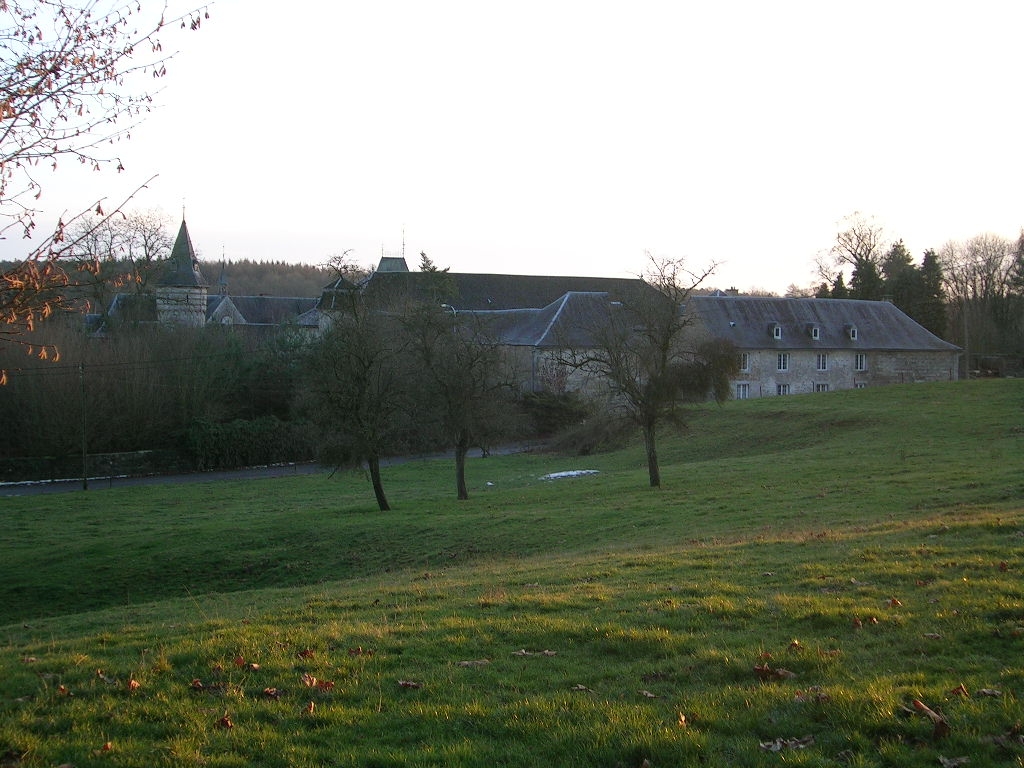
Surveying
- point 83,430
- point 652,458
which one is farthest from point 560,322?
point 652,458

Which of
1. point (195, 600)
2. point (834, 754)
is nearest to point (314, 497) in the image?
point (195, 600)

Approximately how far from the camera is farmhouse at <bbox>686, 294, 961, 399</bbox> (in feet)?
208

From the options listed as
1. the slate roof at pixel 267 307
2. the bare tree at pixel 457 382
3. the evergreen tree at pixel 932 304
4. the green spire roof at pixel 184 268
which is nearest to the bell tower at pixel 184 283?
the green spire roof at pixel 184 268

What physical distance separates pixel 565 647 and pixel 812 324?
6227 cm

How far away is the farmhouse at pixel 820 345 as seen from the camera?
63500mm

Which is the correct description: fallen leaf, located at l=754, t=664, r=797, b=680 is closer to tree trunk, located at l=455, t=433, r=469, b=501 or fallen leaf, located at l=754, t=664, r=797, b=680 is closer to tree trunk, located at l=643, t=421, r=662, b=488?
tree trunk, located at l=643, t=421, r=662, b=488

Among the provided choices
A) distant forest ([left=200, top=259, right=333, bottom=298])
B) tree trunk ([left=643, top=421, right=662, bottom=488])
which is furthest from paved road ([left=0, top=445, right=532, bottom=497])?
distant forest ([left=200, top=259, right=333, bottom=298])

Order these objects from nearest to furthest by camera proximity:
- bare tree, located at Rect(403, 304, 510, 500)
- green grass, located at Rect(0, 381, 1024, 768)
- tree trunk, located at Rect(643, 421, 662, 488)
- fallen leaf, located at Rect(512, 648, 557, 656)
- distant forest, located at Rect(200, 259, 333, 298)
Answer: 1. green grass, located at Rect(0, 381, 1024, 768)
2. fallen leaf, located at Rect(512, 648, 557, 656)
3. tree trunk, located at Rect(643, 421, 662, 488)
4. bare tree, located at Rect(403, 304, 510, 500)
5. distant forest, located at Rect(200, 259, 333, 298)

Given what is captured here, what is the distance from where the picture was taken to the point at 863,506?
17500 millimetres

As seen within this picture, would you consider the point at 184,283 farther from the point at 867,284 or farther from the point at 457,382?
the point at 867,284

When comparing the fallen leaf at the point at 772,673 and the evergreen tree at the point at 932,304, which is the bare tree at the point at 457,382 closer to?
the fallen leaf at the point at 772,673

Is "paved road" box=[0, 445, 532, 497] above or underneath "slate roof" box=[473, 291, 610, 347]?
underneath

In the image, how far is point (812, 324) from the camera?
65125 millimetres

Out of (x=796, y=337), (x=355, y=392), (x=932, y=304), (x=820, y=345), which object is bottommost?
(x=355, y=392)
